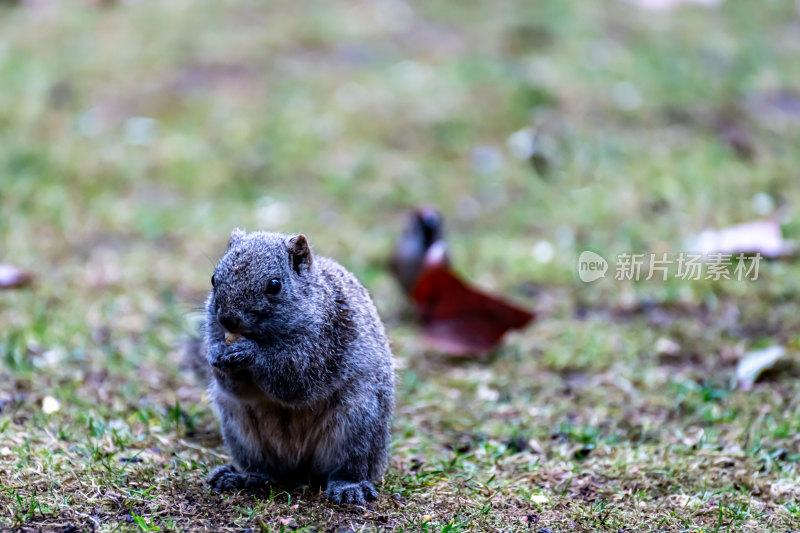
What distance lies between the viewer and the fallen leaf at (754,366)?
4.98m

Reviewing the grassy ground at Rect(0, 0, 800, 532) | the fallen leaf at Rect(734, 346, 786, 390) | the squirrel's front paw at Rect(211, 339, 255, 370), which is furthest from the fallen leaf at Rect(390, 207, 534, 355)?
the squirrel's front paw at Rect(211, 339, 255, 370)

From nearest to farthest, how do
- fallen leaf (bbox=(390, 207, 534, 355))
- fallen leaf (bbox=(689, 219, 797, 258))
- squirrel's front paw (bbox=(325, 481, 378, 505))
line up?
squirrel's front paw (bbox=(325, 481, 378, 505)) < fallen leaf (bbox=(390, 207, 534, 355)) < fallen leaf (bbox=(689, 219, 797, 258))

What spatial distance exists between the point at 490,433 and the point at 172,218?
419cm

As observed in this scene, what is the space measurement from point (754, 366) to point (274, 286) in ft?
9.37

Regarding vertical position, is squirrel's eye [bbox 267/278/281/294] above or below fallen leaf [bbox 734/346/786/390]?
above

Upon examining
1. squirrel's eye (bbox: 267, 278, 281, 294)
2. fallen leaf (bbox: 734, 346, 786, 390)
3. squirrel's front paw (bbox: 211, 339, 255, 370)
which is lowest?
fallen leaf (bbox: 734, 346, 786, 390)

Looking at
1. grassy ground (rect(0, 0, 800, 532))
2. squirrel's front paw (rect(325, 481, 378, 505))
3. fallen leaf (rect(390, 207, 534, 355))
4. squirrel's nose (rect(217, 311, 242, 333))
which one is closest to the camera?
squirrel's nose (rect(217, 311, 242, 333))

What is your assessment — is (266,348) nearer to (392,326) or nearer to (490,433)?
(490,433)

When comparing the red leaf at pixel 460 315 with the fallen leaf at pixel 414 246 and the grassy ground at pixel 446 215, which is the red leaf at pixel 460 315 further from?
the fallen leaf at pixel 414 246

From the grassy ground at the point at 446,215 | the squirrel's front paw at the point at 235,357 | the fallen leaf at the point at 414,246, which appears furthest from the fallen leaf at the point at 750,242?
the squirrel's front paw at the point at 235,357

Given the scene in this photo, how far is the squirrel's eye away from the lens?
3432 mm

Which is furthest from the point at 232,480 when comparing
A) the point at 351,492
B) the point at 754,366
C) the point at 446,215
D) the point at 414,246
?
the point at 446,215

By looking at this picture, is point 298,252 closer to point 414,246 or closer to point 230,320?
point 230,320

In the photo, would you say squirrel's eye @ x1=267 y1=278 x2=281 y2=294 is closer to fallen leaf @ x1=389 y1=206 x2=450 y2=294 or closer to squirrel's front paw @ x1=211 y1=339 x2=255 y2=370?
squirrel's front paw @ x1=211 y1=339 x2=255 y2=370
